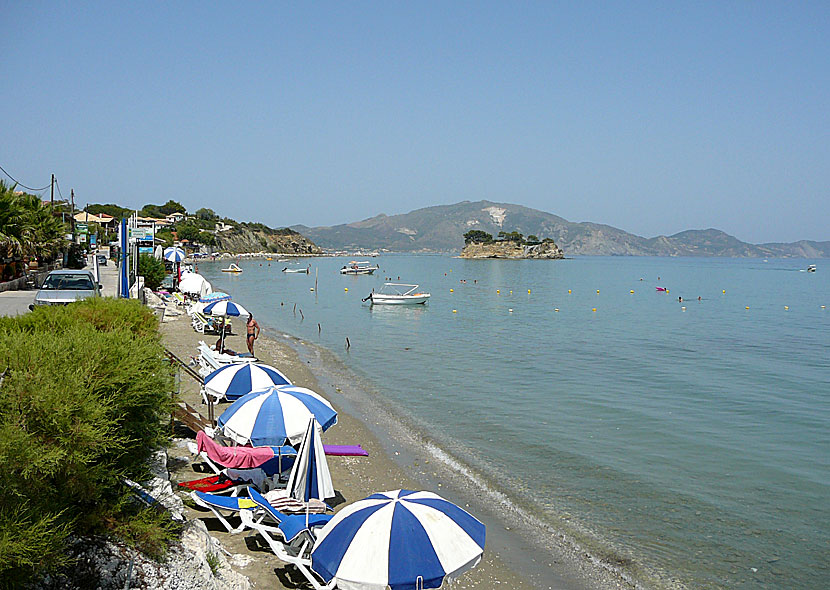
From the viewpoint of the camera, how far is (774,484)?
13.4 metres

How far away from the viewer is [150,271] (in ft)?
125

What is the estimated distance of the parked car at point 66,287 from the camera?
1910 cm

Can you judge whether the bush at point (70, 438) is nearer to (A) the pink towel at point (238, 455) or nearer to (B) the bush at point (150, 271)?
(A) the pink towel at point (238, 455)

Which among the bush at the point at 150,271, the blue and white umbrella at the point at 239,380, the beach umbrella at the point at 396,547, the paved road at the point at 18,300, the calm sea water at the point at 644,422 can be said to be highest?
the bush at the point at 150,271

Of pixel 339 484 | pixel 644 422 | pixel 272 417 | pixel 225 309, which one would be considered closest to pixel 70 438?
pixel 272 417

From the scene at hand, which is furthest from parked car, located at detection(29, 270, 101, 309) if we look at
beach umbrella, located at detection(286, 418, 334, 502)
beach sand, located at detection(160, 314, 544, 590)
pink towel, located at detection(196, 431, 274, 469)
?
beach umbrella, located at detection(286, 418, 334, 502)

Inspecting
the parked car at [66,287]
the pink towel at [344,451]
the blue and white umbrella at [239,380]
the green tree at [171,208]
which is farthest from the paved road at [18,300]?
the green tree at [171,208]

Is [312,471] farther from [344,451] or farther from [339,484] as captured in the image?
[339,484]

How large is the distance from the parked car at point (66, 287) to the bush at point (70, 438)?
15.3m

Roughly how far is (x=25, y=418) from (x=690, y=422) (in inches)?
678

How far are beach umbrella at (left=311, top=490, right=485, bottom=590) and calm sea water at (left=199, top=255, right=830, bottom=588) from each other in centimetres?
467

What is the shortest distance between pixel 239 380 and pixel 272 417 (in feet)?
8.21

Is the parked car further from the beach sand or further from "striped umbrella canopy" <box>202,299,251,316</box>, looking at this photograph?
"striped umbrella canopy" <box>202,299,251,316</box>

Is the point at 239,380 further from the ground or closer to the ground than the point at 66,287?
closer to the ground
